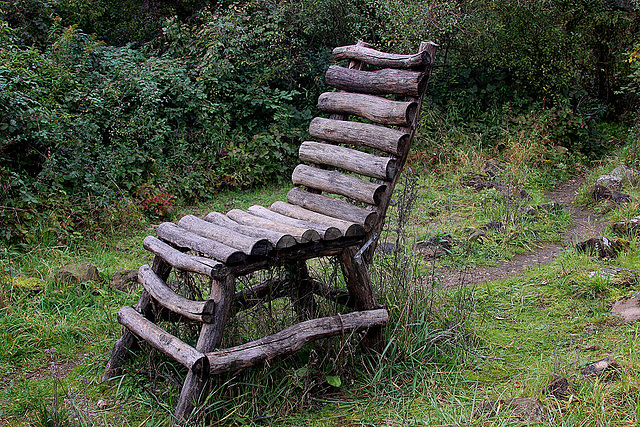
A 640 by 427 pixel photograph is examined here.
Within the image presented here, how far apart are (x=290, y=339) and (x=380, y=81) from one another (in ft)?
5.54

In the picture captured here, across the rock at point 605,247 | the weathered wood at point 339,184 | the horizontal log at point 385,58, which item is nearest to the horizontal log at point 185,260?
the weathered wood at point 339,184

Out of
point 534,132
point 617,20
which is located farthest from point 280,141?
point 617,20

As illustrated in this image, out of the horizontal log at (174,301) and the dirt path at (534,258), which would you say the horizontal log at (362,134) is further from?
the horizontal log at (174,301)

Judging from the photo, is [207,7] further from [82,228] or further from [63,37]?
[82,228]

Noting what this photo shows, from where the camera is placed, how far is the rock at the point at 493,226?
5.69 meters

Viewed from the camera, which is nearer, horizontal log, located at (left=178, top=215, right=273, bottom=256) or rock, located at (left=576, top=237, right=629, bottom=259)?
horizontal log, located at (left=178, top=215, right=273, bottom=256)

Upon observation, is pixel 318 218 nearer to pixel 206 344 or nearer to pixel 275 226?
pixel 275 226

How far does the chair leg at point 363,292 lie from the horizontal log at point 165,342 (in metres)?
0.99

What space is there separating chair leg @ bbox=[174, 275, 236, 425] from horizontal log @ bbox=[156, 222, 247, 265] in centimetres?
11

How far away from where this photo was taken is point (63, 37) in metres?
6.82

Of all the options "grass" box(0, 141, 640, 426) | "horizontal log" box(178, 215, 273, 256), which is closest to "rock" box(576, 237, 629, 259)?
"grass" box(0, 141, 640, 426)

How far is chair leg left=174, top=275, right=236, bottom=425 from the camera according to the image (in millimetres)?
2760

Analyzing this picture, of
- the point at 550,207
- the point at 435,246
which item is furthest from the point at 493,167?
the point at 435,246

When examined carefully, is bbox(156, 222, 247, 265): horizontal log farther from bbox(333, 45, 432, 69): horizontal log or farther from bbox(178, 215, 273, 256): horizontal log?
bbox(333, 45, 432, 69): horizontal log
